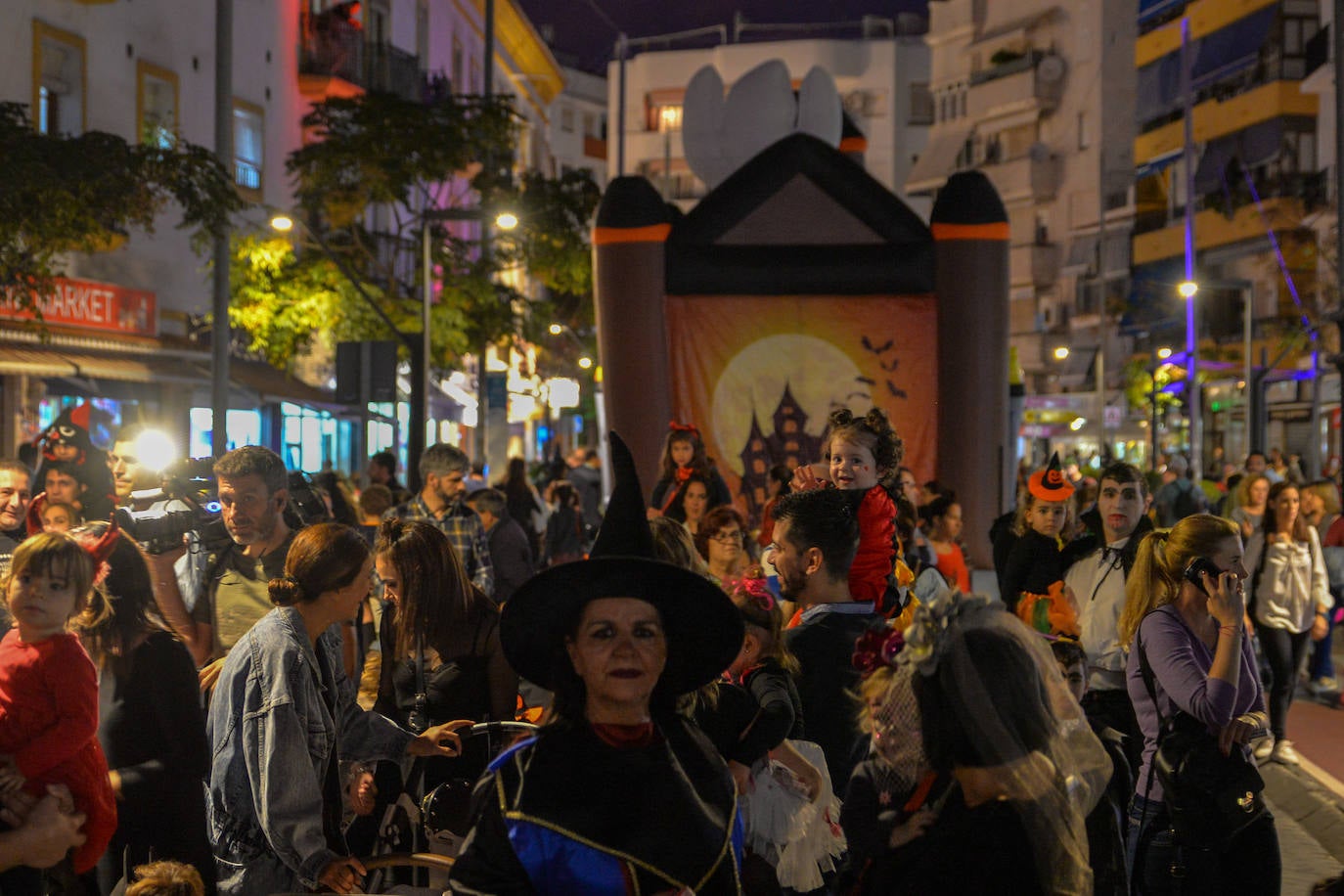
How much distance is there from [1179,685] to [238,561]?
11.2 feet

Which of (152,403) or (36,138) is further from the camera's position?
(152,403)

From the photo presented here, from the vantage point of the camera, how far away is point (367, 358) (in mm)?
16953

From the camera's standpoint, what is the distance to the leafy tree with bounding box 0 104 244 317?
41.4 feet

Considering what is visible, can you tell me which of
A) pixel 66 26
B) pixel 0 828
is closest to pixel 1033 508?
pixel 0 828

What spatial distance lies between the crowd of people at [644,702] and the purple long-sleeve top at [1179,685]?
0.01m

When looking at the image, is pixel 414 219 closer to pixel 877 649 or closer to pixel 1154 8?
pixel 877 649

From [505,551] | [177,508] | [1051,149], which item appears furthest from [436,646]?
[1051,149]

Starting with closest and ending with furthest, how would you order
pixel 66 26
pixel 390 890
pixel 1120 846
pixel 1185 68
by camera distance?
pixel 1120 846 < pixel 390 890 < pixel 66 26 < pixel 1185 68

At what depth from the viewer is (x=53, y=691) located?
397cm

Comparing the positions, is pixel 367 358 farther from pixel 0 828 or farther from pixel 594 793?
pixel 594 793

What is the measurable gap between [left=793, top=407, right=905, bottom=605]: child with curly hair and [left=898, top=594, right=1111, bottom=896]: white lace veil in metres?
1.77

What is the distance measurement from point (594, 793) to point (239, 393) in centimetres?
2228

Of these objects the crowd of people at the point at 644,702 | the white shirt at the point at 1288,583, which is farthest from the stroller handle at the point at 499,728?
the white shirt at the point at 1288,583

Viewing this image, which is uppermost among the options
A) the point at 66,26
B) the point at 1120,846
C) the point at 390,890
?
the point at 66,26
